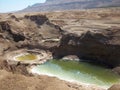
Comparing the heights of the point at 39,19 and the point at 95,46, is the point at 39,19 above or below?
below

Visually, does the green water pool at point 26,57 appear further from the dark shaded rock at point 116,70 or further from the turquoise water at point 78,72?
the dark shaded rock at point 116,70

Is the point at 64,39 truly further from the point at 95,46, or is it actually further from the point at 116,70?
the point at 116,70

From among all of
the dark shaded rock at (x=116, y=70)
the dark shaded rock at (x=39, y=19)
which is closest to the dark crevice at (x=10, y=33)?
the dark shaded rock at (x=39, y=19)

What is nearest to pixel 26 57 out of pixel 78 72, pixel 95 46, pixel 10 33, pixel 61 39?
pixel 61 39

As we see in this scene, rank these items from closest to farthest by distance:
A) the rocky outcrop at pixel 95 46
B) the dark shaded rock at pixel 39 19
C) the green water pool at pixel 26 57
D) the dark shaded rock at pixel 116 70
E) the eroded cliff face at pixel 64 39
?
the dark shaded rock at pixel 116 70, the rocky outcrop at pixel 95 46, the eroded cliff face at pixel 64 39, the green water pool at pixel 26 57, the dark shaded rock at pixel 39 19

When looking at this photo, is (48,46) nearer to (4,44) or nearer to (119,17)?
(4,44)

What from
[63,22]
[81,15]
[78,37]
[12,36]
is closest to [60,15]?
[81,15]

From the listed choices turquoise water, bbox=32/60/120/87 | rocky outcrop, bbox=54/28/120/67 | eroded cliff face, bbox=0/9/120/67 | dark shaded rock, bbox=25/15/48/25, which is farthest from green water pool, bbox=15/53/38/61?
dark shaded rock, bbox=25/15/48/25

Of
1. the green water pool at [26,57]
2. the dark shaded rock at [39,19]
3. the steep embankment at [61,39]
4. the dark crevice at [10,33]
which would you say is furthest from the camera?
the dark shaded rock at [39,19]
